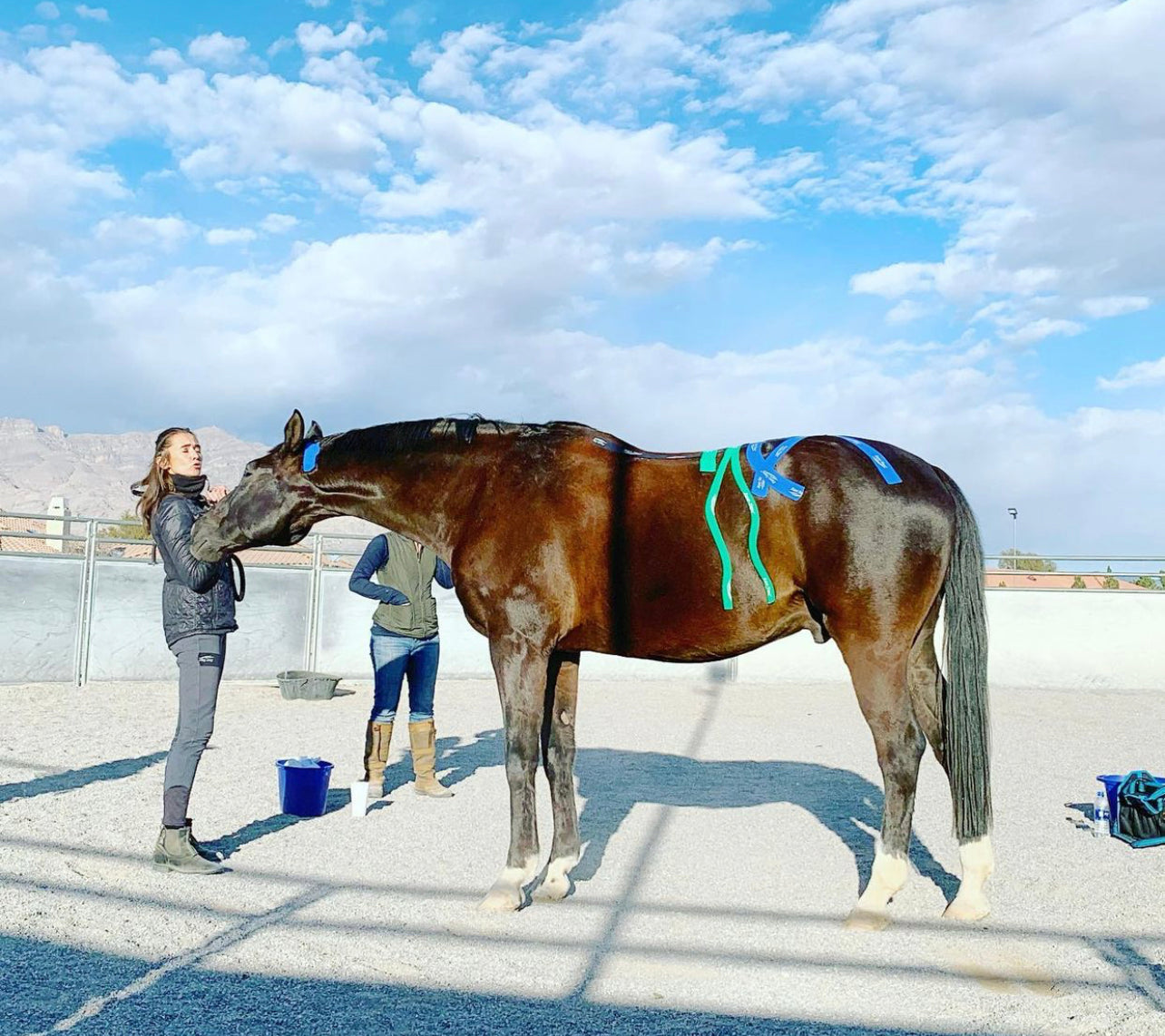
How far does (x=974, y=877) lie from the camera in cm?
390

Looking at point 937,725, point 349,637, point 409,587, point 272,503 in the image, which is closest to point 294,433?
point 272,503

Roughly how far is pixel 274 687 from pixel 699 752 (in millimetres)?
5628

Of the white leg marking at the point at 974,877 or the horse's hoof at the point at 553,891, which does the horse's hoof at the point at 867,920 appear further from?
the horse's hoof at the point at 553,891

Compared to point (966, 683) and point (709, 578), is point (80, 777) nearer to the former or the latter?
point (709, 578)

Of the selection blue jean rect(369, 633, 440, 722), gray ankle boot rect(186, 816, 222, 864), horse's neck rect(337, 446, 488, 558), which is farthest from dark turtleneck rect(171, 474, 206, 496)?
blue jean rect(369, 633, 440, 722)

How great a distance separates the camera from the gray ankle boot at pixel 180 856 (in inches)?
168

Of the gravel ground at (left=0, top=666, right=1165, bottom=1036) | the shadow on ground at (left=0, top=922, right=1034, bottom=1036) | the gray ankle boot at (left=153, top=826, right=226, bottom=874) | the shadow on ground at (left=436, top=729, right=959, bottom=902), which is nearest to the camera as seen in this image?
the shadow on ground at (left=0, top=922, right=1034, bottom=1036)

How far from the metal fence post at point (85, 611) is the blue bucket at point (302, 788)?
6.56m

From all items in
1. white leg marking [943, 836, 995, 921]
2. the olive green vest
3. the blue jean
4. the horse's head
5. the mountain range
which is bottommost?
white leg marking [943, 836, 995, 921]

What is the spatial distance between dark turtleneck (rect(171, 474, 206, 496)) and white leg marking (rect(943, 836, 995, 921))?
12.0 feet

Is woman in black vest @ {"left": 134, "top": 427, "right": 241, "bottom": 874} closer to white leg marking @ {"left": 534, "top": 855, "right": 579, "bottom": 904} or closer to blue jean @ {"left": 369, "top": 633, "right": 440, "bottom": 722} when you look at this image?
white leg marking @ {"left": 534, "top": 855, "right": 579, "bottom": 904}

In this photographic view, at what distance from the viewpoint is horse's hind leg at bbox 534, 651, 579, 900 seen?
14.1ft

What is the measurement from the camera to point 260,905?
3.83m

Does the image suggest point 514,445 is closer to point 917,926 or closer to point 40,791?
point 917,926
